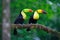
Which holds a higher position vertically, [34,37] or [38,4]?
[38,4]

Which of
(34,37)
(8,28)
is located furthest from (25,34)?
(8,28)

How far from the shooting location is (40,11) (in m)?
6.14

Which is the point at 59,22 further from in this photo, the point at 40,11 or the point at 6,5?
the point at 6,5

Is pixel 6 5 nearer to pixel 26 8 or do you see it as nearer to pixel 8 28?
pixel 8 28

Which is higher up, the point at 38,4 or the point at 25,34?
the point at 38,4

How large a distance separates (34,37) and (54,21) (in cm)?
69

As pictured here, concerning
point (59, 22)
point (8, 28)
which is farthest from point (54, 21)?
point (8, 28)

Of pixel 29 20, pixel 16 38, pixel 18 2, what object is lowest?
pixel 16 38

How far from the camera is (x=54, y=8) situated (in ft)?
21.3

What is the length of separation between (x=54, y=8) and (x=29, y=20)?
66cm

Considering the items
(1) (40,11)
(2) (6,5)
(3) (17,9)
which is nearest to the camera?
(2) (6,5)

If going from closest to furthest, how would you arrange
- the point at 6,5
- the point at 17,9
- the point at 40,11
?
the point at 6,5
the point at 40,11
the point at 17,9

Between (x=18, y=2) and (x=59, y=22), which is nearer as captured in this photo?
(x=18, y=2)

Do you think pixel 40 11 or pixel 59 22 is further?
pixel 59 22
